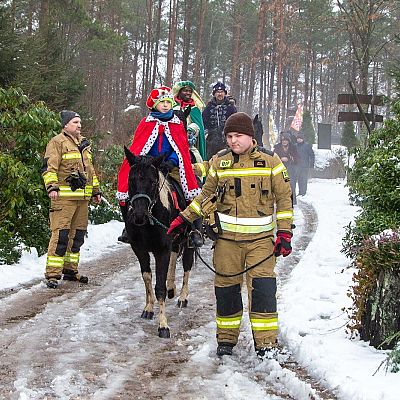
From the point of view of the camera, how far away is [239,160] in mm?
5293

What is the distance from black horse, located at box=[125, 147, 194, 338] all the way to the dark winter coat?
5.39 metres

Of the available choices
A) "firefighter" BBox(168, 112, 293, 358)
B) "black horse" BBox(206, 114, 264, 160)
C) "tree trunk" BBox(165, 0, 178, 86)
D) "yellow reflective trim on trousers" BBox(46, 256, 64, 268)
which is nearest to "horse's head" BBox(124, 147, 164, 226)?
"firefighter" BBox(168, 112, 293, 358)

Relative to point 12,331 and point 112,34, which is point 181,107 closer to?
point 12,331


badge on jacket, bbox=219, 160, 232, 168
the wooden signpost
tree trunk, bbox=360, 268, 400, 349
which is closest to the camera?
tree trunk, bbox=360, 268, 400, 349

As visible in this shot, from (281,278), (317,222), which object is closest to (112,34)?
(317,222)

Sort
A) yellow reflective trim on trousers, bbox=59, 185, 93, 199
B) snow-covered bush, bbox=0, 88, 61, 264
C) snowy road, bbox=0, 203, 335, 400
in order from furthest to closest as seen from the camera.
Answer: snow-covered bush, bbox=0, 88, 61, 264, yellow reflective trim on trousers, bbox=59, 185, 93, 199, snowy road, bbox=0, 203, 335, 400

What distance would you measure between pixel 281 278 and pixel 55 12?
16.3 m

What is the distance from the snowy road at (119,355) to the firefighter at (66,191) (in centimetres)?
58

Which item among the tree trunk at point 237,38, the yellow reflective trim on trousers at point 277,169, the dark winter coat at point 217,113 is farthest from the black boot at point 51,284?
the tree trunk at point 237,38

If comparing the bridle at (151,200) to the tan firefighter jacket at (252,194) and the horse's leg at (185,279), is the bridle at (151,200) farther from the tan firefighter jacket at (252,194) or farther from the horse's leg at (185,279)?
the horse's leg at (185,279)

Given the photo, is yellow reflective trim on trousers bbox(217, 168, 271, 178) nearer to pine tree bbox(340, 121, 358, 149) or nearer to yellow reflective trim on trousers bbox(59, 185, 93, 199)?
yellow reflective trim on trousers bbox(59, 185, 93, 199)

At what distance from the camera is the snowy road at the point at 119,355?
4.44 meters

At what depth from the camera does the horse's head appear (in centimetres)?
584

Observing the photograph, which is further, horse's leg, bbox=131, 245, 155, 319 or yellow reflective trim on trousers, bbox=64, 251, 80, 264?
yellow reflective trim on trousers, bbox=64, 251, 80, 264
